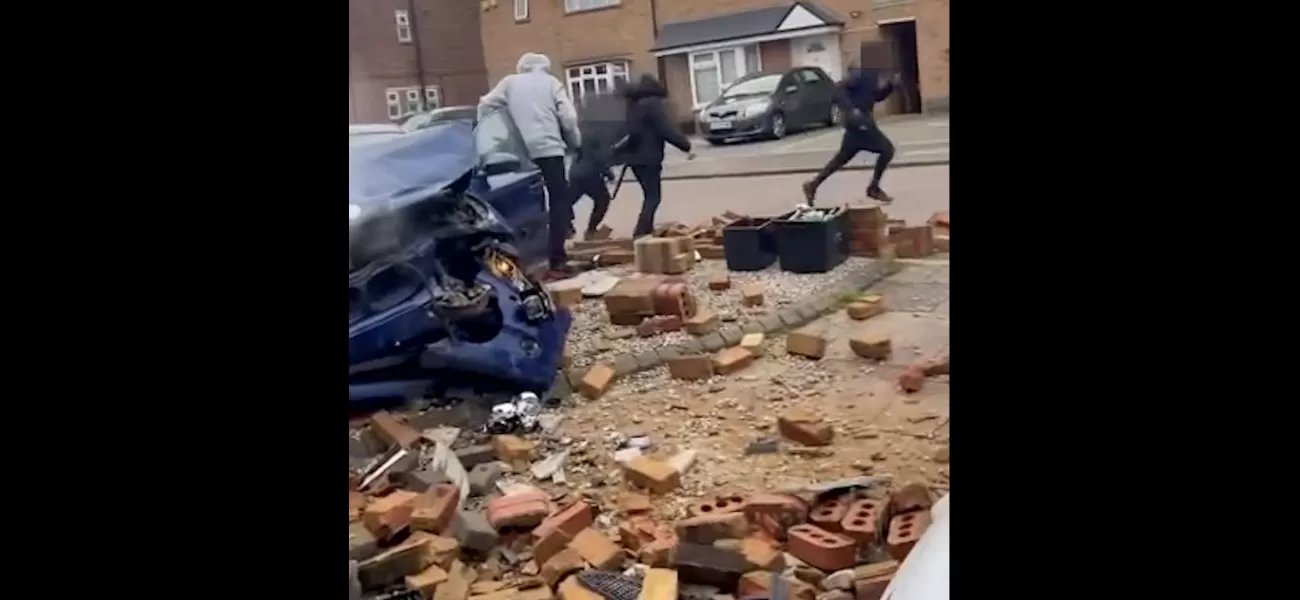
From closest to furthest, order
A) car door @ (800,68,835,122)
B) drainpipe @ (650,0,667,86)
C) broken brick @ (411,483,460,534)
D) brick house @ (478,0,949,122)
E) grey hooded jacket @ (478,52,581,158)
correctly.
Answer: brick house @ (478,0,949,122) < car door @ (800,68,835,122) < drainpipe @ (650,0,667,86) < grey hooded jacket @ (478,52,581,158) < broken brick @ (411,483,460,534)

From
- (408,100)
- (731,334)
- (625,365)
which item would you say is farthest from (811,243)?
(408,100)

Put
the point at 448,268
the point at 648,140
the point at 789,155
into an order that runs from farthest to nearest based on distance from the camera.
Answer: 1. the point at 448,268
2. the point at 648,140
3. the point at 789,155

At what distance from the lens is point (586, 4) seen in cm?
170

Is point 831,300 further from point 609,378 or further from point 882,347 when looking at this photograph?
point 609,378

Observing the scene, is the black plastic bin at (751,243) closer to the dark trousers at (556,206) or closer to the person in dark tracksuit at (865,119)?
the person in dark tracksuit at (865,119)

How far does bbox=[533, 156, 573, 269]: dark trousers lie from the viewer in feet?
6.27

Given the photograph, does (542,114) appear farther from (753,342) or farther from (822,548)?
(822,548)

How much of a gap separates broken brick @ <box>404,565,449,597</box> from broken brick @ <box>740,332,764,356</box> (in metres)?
0.61

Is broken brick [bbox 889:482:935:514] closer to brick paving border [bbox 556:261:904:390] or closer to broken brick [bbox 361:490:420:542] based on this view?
brick paving border [bbox 556:261:904:390]

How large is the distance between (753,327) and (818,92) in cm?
41

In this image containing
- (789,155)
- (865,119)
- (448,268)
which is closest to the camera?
(865,119)

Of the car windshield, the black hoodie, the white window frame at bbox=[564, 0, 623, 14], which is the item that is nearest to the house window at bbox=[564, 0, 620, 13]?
the white window frame at bbox=[564, 0, 623, 14]
